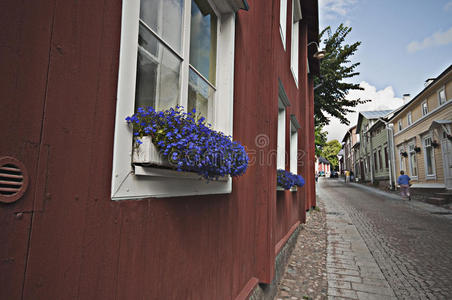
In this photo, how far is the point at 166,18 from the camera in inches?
65.1

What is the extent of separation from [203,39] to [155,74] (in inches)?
34.2

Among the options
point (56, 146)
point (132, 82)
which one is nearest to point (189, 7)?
point (132, 82)

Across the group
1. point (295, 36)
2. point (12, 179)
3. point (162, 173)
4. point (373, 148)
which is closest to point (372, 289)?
point (162, 173)

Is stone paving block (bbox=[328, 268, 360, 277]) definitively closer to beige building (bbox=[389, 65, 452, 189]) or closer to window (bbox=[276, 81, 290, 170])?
window (bbox=[276, 81, 290, 170])

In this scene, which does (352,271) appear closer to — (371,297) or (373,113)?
(371,297)

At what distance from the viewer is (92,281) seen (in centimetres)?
102

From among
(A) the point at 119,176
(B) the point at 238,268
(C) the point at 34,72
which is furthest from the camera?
(B) the point at 238,268

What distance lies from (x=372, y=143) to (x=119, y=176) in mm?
31038

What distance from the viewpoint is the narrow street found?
375 cm

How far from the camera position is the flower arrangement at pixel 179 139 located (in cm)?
127

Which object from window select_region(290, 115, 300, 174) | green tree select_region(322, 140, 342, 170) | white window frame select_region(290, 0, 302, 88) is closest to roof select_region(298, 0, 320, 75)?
white window frame select_region(290, 0, 302, 88)

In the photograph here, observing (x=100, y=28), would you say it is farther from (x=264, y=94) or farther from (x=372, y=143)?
(x=372, y=143)

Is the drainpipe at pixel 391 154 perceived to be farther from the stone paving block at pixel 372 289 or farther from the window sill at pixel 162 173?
the window sill at pixel 162 173

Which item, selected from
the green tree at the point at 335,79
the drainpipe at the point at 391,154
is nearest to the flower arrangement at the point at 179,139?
the green tree at the point at 335,79
